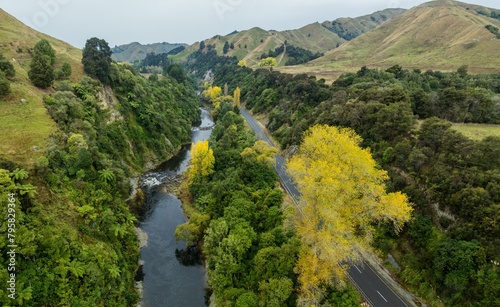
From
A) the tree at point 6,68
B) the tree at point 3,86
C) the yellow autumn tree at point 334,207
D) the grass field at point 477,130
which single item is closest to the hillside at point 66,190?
the tree at point 3,86

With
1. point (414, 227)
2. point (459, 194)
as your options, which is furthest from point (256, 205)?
point (459, 194)

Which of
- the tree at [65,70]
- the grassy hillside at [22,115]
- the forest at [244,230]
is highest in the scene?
the tree at [65,70]

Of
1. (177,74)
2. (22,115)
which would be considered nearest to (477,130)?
(22,115)

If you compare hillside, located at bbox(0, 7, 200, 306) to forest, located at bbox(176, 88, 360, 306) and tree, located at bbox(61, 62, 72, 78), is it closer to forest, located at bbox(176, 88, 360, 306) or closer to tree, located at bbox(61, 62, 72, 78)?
tree, located at bbox(61, 62, 72, 78)

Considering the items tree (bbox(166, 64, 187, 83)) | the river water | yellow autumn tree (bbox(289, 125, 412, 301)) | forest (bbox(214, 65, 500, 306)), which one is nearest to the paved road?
forest (bbox(214, 65, 500, 306))

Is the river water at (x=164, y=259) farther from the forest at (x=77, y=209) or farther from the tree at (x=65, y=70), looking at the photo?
the tree at (x=65, y=70)

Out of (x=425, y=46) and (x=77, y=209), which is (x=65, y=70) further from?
(x=425, y=46)

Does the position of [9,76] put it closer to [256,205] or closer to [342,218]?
[256,205]
